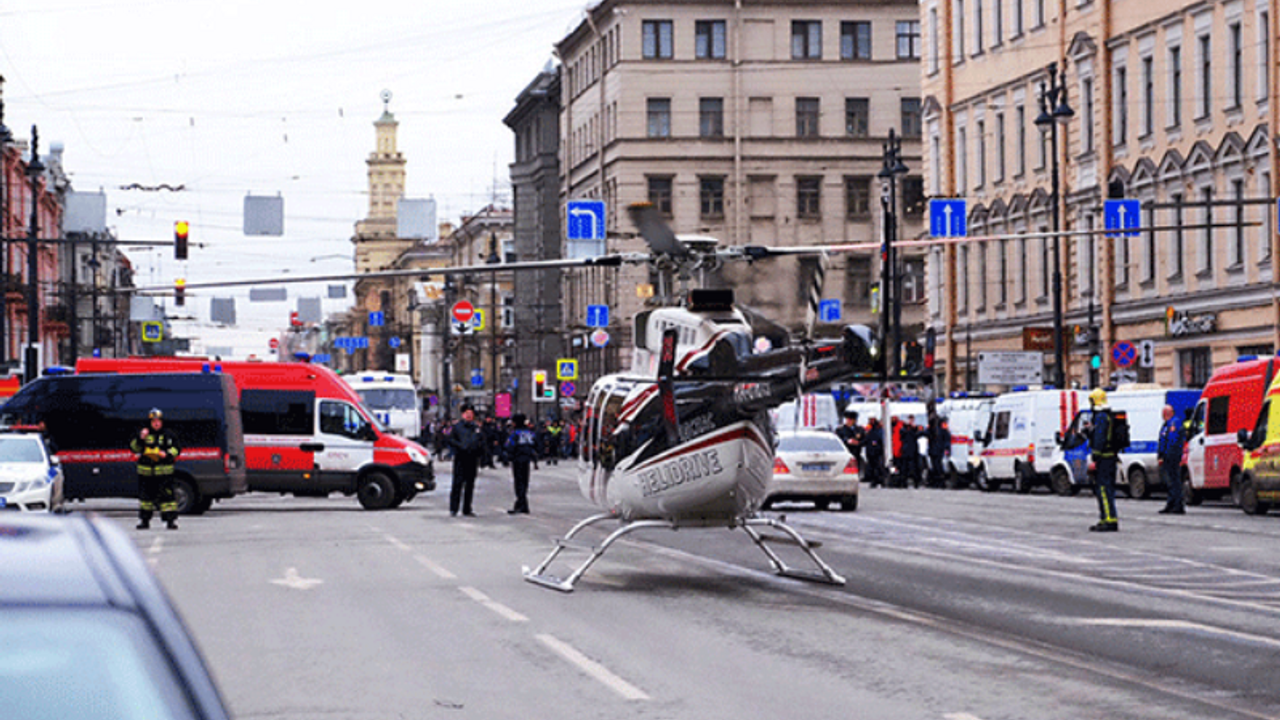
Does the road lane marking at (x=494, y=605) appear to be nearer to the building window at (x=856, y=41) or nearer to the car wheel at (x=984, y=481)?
the car wheel at (x=984, y=481)

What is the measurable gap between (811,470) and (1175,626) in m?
21.5

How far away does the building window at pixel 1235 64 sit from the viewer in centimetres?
5253

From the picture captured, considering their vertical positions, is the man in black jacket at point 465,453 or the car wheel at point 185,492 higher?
the man in black jacket at point 465,453

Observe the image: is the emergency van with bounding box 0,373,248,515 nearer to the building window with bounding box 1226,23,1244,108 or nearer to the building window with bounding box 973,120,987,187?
the building window with bounding box 1226,23,1244,108

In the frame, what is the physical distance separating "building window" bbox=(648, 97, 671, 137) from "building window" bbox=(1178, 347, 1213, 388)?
46111mm

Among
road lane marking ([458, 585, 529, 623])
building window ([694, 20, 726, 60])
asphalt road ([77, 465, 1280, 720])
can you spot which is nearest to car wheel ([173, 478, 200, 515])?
asphalt road ([77, 465, 1280, 720])

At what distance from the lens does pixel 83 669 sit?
3277 mm

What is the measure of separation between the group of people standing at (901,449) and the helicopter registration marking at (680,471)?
35382 mm

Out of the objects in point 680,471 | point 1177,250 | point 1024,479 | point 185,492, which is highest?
point 1177,250

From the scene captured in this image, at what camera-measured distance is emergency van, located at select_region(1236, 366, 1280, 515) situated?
108 ft

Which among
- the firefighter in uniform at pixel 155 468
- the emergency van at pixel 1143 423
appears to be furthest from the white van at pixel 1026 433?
the firefighter in uniform at pixel 155 468

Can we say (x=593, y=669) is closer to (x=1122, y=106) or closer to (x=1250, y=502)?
(x=1250, y=502)

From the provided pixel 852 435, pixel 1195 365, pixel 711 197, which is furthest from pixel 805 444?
pixel 711 197

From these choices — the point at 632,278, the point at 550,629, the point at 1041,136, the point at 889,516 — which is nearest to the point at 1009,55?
the point at 1041,136
